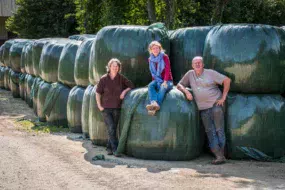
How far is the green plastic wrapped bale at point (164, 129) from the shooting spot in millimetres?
8023

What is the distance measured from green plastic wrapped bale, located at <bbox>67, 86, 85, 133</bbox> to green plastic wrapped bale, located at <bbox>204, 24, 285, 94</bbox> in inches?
135

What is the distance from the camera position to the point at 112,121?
28.4ft

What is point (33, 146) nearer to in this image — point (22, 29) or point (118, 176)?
point (118, 176)

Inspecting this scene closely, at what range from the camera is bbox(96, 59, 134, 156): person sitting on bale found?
8.60 m

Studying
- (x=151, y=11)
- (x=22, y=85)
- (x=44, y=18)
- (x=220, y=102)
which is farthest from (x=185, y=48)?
(x=44, y=18)

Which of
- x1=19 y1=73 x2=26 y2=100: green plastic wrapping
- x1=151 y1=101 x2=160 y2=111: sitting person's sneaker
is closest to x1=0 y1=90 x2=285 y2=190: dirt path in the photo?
x1=151 y1=101 x2=160 y2=111: sitting person's sneaker

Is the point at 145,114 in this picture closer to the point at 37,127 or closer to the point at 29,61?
the point at 37,127

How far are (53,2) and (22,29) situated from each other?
2.66 meters

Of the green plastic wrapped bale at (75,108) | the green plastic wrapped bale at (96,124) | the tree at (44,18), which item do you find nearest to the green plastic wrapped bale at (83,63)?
the green plastic wrapped bale at (75,108)

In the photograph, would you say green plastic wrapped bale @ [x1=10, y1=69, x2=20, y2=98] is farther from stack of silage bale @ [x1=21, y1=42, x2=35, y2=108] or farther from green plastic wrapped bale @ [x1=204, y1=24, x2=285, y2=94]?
green plastic wrapped bale @ [x1=204, y1=24, x2=285, y2=94]

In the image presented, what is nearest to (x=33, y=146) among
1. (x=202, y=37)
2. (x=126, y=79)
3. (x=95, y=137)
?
(x=95, y=137)

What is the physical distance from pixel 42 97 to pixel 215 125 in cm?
589

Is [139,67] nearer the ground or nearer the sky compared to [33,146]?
nearer the sky

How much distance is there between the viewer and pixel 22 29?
33.1 meters
